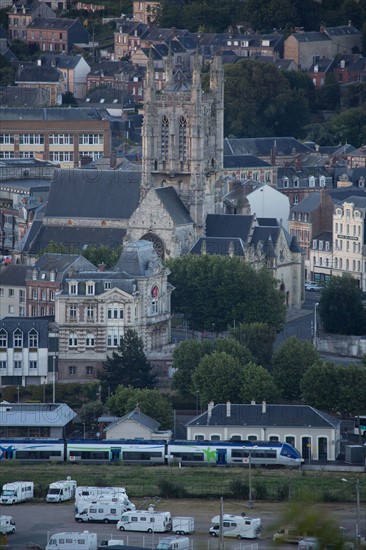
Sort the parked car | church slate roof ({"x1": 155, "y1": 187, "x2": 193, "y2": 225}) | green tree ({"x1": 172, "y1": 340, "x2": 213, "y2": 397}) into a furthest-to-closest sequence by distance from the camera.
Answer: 1. the parked car
2. church slate roof ({"x1": 155, "y1": 187, "x2": 193, "y2": 225})
3. green tree ({"x1": 172, "y1": 340, "x2": 213, "y2": 397})

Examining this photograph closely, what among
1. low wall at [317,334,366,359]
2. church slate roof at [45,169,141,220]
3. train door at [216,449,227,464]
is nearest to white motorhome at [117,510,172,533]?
train door at [216,449,227,464]

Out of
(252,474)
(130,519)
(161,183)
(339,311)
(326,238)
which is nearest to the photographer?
(130,519)

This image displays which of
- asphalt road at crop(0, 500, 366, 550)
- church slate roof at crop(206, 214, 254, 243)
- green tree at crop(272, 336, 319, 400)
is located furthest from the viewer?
church slate roof at crop(206, 214, 254, 243)

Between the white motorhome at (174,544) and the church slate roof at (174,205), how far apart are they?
4974 cm

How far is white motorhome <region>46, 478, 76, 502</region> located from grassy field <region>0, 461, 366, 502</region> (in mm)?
654

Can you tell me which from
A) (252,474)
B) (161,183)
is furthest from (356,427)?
(161,183)

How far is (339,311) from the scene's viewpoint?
119 metres

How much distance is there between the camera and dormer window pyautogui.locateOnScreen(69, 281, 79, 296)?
11125 centimetres

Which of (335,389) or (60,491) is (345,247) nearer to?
(335,389)

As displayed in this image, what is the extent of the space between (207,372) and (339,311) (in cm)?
1715

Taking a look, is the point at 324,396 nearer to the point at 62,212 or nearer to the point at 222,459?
the point at 222,459

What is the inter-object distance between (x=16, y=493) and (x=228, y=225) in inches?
1692

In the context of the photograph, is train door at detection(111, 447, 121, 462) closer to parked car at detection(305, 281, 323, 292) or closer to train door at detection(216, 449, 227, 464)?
train door at detection(216, 449, 227, 464)

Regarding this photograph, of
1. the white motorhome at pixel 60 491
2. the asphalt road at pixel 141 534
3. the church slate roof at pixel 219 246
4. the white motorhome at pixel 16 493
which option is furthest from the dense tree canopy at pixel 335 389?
the church slate roof at pixel 219 246
